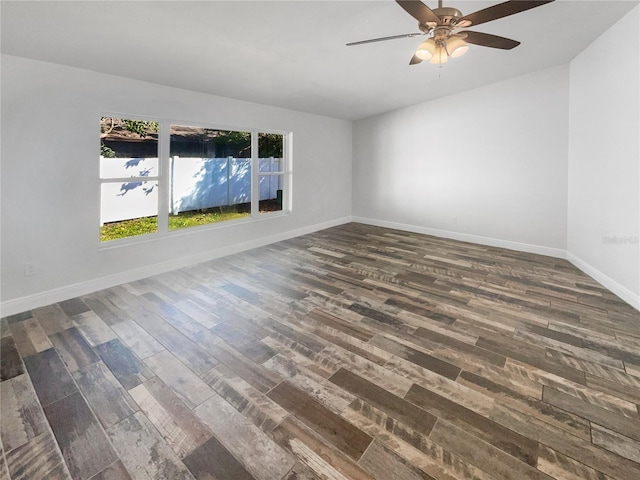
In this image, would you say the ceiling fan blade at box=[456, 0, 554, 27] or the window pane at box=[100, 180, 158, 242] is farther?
the window pane at box=[100, 180, 158, 242]

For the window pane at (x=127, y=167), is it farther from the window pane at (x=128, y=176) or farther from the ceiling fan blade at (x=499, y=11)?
the ceiling fan blade at (x=499, y=11)

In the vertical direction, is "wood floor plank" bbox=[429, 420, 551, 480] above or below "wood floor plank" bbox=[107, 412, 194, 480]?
above

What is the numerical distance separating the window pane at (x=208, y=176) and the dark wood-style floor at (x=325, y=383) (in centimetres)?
146

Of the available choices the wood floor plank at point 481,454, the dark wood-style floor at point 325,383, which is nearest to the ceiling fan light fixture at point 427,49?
the dark wood-style floor at point 325,383

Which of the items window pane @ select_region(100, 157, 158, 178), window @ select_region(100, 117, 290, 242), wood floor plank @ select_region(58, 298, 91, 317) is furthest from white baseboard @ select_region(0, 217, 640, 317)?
window pane @ select_region(100, 157, 158, 178)

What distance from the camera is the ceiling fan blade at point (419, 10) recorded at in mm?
1981

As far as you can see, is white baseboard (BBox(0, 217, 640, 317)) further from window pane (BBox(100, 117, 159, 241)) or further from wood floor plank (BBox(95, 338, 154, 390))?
wood floor plank (BBox(95, 338, 154, 390))

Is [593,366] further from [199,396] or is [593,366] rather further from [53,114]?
[53,114]

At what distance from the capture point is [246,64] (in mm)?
3408

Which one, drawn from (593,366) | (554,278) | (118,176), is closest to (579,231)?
(554,278)

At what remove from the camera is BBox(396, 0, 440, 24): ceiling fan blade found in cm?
198

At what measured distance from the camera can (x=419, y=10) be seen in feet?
6.83

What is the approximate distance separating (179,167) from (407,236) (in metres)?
4.23

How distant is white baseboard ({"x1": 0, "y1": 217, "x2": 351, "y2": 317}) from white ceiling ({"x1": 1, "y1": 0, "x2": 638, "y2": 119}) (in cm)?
228
